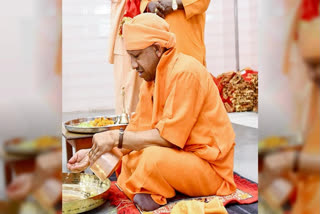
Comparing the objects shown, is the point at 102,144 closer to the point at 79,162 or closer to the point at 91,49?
the point at 79,162

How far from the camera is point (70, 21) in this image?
6207mm

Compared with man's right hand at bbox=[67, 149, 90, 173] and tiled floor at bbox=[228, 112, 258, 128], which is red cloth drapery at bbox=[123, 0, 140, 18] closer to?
man's right hand at bbox=[67, 149, 90, 173]

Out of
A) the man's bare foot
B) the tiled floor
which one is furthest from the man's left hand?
the tiled floor

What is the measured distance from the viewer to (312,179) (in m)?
0.25

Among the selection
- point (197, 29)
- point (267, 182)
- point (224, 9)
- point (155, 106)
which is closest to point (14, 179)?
point (267, 182)

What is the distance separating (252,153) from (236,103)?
2.52 meters

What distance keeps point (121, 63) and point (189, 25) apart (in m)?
0.89

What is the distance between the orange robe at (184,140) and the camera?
1778 millimetres

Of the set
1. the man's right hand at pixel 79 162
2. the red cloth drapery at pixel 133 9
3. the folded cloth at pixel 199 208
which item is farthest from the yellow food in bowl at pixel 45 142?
the red cloth drapery at pixel 133 9

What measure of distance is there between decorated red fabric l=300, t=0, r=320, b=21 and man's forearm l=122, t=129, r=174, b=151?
159cm

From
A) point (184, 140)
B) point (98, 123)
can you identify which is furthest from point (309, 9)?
point (98, 123)

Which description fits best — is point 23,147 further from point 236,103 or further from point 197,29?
point 236,103

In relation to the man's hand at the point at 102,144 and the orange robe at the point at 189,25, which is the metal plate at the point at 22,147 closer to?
the man's hand at the point at 102,144

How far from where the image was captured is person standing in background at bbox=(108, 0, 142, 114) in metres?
3.28
